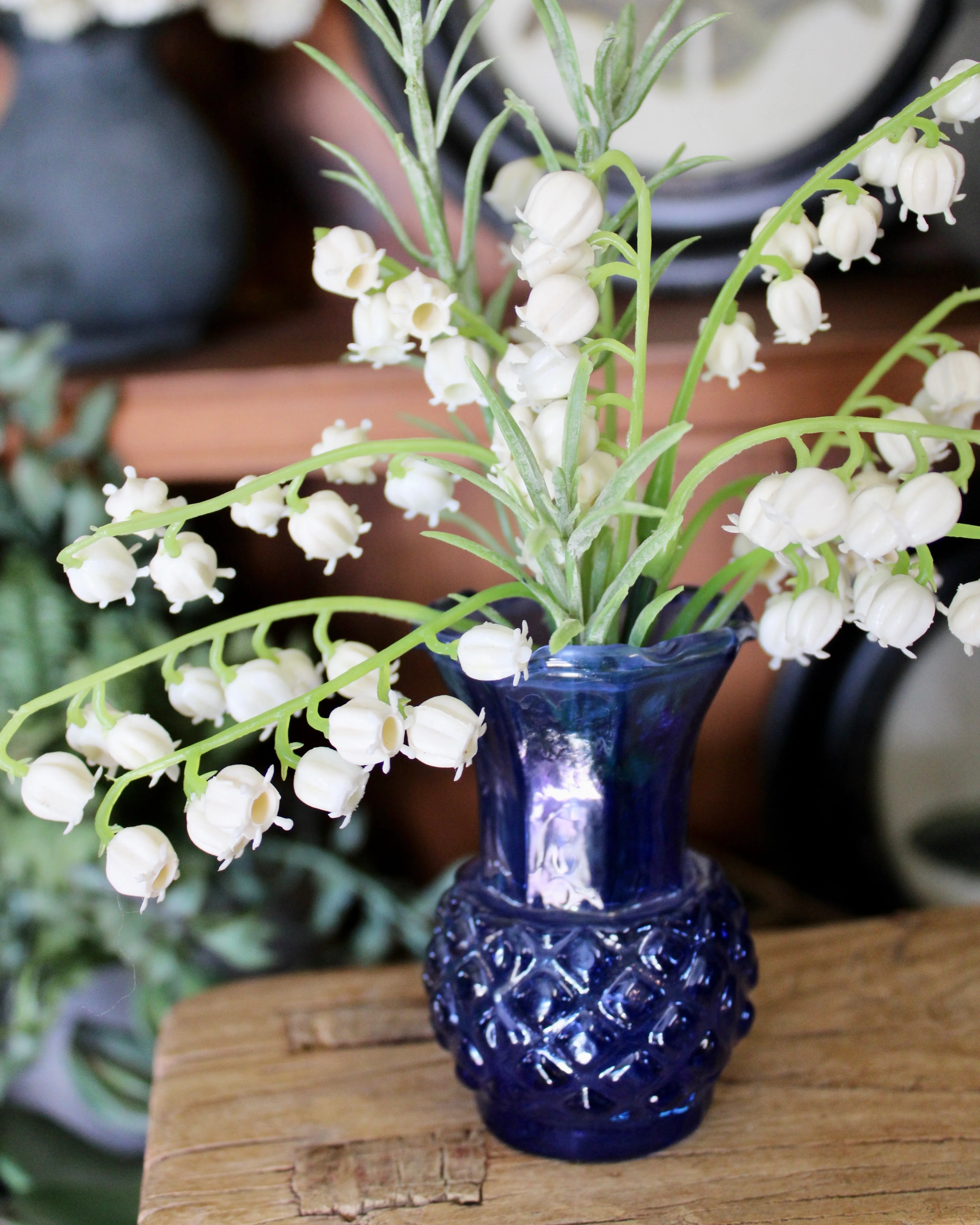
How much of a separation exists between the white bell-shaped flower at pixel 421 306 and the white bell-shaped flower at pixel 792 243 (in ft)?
0.42

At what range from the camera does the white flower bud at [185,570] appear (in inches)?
17.7

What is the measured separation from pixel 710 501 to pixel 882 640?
13cm

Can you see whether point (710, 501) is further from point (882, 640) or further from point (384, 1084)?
point (384, 1084)

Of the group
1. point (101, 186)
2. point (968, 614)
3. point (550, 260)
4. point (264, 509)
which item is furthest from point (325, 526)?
point (101, 186)

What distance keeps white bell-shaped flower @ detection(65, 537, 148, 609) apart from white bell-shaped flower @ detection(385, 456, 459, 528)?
0.37 ft

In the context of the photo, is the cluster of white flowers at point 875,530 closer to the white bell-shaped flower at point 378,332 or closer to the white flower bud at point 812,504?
the white flower bud at point 812,504

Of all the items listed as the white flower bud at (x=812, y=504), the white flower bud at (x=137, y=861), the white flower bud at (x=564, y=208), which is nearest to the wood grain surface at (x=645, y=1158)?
the white flower bud at (x=137, y=861)

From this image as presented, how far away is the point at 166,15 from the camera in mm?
794

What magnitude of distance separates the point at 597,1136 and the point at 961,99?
47cm

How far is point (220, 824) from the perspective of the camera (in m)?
0.41

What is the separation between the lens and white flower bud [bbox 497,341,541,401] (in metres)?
0.44

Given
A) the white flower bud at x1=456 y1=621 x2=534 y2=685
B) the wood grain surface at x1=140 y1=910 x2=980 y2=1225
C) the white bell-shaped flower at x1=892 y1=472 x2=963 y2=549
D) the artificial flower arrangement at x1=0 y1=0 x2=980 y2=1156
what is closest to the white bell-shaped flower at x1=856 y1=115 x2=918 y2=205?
the artificial flower arrangement at x1=0 y1=0 x2=980 y2=1156

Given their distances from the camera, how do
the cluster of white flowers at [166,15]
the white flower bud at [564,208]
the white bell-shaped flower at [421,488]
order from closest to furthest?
1. the white flower bud at [564,208]
2. the white bell-shaped flower at [421,488]
3. the cluster of white flowers at [166,15]

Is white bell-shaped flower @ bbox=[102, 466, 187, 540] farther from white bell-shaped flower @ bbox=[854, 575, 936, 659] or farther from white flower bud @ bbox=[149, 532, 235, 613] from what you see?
white bell-shaped flower @ bbox=[854, 575, 936, 659]
